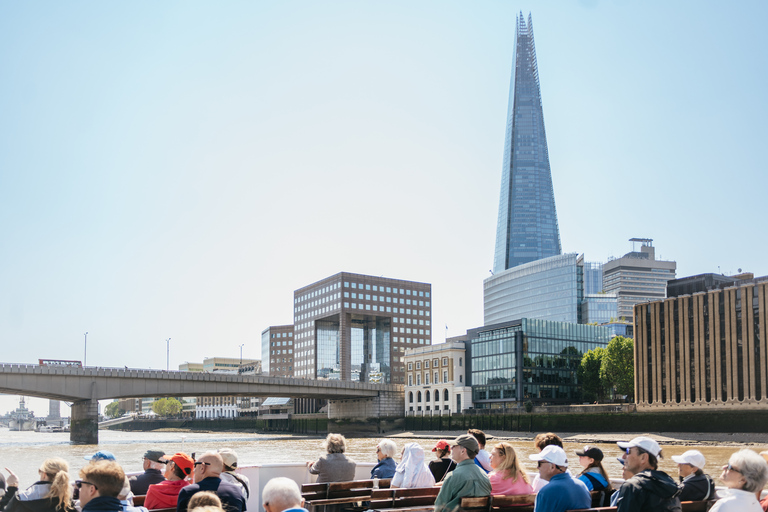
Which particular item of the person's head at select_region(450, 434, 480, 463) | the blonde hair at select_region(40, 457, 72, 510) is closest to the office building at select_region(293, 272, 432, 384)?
the person's head at select_region(450, 434, 480, 463)

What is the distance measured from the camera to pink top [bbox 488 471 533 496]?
9.25 m

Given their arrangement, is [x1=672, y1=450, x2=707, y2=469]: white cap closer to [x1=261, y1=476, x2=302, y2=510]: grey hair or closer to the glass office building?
[x1=261, y1=476, x2=302, y2=510]: grey hair

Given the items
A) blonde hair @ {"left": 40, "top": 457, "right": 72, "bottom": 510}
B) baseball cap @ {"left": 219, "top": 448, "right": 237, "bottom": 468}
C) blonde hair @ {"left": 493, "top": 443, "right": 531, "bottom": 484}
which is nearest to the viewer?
blonde hair @ {"left": 40, "top": 457, "right": 72, "bottom": 510}

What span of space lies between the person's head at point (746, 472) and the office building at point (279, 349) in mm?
171535

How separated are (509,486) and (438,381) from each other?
308ft

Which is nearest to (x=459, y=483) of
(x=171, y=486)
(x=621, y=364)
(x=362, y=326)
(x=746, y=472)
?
(x=746, y=472)

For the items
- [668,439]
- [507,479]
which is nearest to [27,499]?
[507,479]

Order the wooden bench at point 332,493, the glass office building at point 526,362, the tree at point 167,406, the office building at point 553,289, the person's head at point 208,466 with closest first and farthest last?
the person's head at point 208,466 < the wooden bench at point 332,493 < the glass office building at point 526,362 < the office building at point 553,289 < the tree at point 167,406

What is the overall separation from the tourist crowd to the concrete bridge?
6208 centimetres

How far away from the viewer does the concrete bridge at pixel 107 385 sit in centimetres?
6488

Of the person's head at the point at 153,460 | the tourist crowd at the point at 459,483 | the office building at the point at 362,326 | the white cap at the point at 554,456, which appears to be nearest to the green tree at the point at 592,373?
the office building at the point at 362,326

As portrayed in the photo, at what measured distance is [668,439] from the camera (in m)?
61.0

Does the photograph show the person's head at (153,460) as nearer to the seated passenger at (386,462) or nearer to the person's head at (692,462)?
the seated passenger at (386,462)

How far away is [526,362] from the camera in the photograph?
90.3 metres
